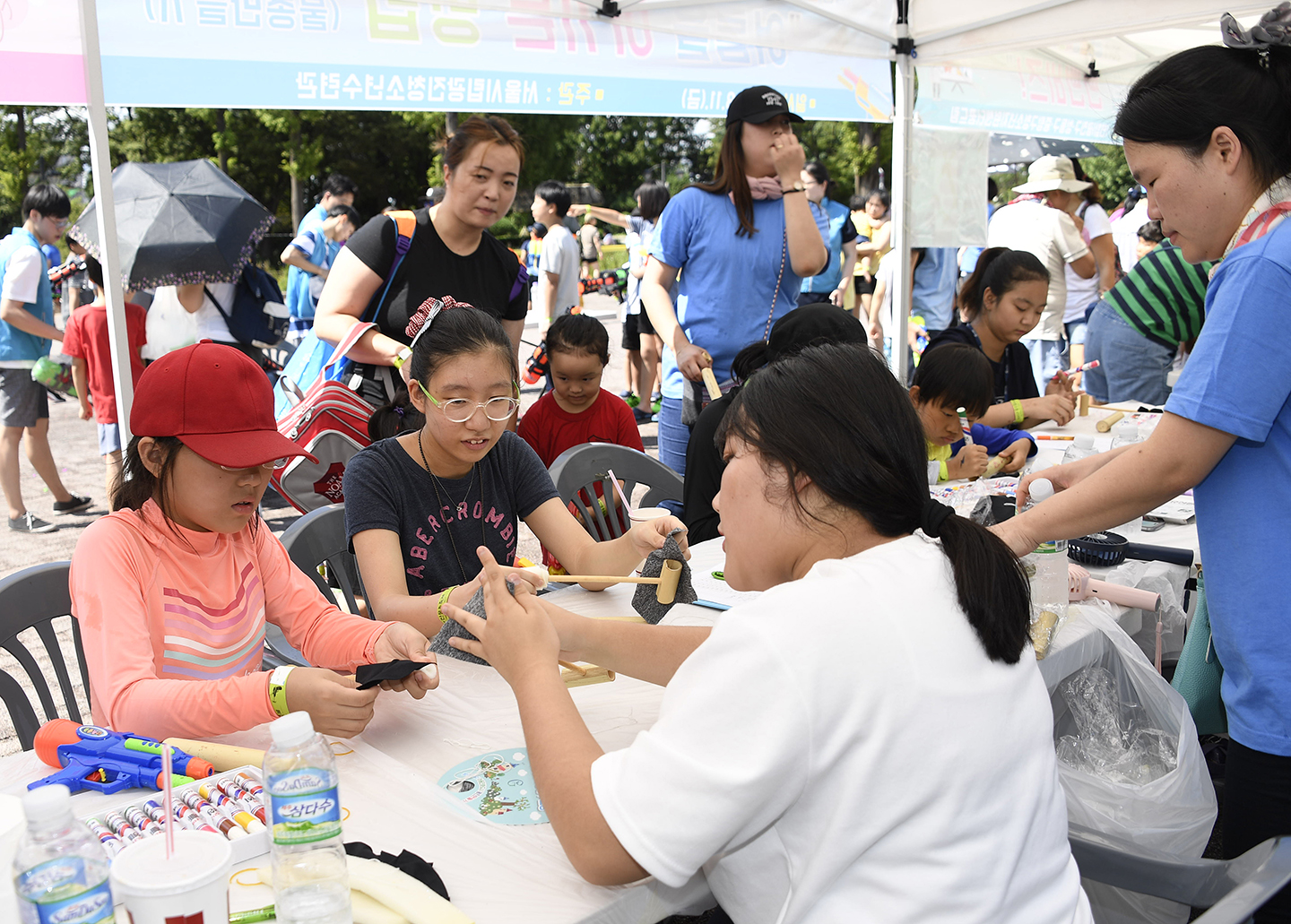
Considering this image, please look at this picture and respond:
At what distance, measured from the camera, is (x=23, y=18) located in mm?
Result: 2695

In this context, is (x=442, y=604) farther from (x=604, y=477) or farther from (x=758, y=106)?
(x=758, y=106)

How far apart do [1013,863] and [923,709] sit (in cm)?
22

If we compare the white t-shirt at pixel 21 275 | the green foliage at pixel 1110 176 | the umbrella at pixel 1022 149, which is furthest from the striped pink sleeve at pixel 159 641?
the green foliage at pixel 1110 176

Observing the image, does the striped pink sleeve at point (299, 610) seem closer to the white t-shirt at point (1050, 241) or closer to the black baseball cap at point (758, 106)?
the black baseball cap at point (758, 106)

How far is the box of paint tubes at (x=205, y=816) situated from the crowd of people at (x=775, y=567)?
195 mm

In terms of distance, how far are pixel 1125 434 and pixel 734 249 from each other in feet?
5.34

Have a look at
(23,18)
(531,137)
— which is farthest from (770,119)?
(531,137)

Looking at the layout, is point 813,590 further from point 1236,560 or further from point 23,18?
point 23,18

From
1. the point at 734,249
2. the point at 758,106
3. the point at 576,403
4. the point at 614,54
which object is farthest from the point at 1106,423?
the point at 614,54

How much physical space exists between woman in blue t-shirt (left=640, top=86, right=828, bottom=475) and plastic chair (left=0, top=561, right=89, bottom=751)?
203cm

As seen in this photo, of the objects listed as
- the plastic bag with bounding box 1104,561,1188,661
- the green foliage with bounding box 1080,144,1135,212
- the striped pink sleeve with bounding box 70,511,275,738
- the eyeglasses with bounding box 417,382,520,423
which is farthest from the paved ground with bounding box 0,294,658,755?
the green foliage with bounding box 1080,144,1135,212

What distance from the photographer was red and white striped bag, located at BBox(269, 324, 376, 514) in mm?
3012

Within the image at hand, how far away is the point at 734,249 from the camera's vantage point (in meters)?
3.41

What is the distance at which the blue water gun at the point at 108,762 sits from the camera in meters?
1.27
